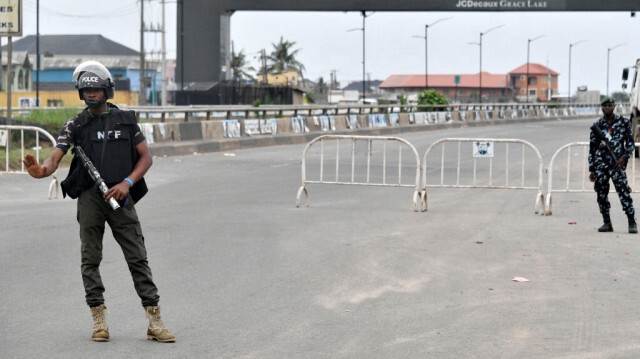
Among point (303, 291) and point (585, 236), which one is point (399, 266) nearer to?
point (303, 291)

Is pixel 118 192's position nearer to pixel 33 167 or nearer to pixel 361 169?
pixel 33 167

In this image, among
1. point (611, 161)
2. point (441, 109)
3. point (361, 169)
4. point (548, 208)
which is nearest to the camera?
point (611, 161)

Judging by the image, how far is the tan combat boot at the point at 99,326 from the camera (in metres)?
6.84

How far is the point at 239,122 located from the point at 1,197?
17.7 meters

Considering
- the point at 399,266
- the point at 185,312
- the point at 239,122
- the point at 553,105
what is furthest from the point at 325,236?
the point at 553,105

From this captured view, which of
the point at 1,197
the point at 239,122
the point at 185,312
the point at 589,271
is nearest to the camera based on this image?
the point at 185,312

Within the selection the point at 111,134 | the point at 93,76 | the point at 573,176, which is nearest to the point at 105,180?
the point at 111,134

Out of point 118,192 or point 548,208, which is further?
point 548,208

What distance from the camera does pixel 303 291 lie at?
8.78 m

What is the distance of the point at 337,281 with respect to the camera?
9.28 m

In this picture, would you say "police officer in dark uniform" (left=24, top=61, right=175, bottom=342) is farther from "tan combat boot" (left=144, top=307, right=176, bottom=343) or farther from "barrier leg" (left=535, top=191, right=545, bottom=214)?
"barrier leg" (left=535, top=191, right=545, bottom=214)

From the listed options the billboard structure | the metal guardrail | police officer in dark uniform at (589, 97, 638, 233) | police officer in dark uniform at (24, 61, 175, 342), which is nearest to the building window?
the billboard structure

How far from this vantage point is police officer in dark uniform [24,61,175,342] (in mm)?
6809

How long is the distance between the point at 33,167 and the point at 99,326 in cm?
109
